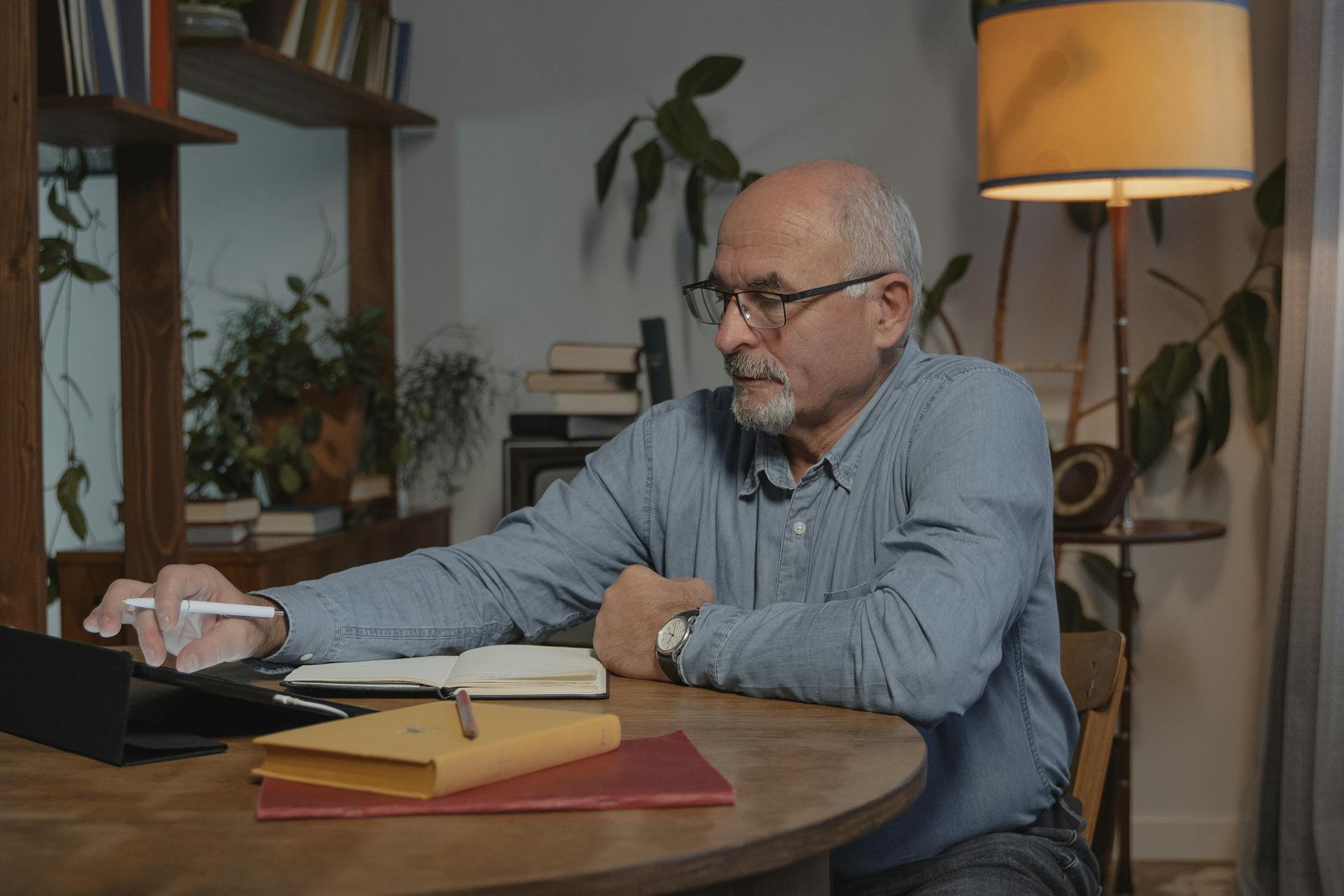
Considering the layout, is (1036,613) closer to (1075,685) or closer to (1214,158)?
(1075,685)

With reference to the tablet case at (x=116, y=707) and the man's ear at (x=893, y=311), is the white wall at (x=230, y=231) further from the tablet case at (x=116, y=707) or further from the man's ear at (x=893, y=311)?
the tablet case at (x=116, y=707)

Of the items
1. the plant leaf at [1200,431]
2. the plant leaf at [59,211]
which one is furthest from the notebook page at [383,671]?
the plant leaf at [1200,431]

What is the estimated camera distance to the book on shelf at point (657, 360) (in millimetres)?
3182

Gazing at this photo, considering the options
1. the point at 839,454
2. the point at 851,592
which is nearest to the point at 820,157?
the point at 839,454

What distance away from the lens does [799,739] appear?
3.52ft

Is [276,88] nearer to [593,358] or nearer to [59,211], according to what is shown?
[59,211]

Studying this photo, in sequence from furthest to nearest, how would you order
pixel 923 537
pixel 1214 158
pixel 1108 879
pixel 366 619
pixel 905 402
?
pixel 1108 879
pixel 1214 158
pixel 905 402
pixel 366 619
pixel 923 537

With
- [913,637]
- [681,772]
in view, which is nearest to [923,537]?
[913,637]

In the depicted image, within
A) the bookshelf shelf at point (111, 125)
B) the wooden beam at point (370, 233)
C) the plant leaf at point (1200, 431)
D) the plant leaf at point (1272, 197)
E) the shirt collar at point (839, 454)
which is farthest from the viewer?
the wooden beam at point (370, 233)

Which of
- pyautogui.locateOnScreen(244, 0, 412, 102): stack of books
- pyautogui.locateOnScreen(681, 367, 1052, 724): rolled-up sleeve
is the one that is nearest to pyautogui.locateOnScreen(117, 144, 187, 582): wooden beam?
pyautogui.locateOnScreen(244, 0, 412, 102): stack of books

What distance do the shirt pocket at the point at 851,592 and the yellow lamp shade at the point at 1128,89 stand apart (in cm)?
124

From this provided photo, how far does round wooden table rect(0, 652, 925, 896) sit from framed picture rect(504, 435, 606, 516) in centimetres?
202

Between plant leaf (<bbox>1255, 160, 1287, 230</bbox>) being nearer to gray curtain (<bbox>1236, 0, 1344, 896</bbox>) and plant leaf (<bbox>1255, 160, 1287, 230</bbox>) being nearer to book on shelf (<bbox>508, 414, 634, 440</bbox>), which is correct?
gray curtain (<bbox>1236, 0, 1344, 896</bbox>)

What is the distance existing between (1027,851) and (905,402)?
495mm
